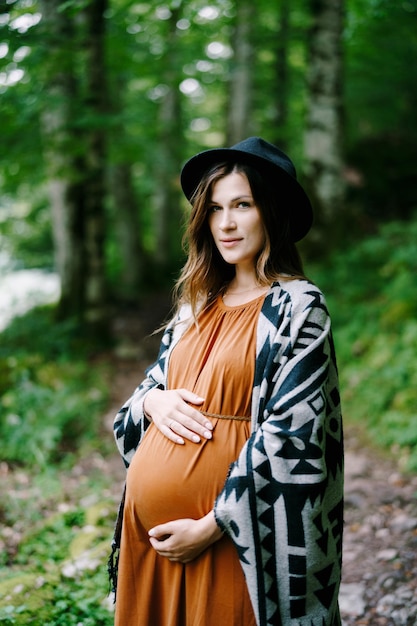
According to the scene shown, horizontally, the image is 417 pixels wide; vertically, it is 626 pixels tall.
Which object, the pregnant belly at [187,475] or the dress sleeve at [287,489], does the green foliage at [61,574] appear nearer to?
the pregnant belly at [187,475]

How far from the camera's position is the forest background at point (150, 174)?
17.3 feet

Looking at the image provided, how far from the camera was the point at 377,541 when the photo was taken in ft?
12.0

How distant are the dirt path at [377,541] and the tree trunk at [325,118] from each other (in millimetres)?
4287

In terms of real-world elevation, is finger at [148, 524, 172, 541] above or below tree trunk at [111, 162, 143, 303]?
below

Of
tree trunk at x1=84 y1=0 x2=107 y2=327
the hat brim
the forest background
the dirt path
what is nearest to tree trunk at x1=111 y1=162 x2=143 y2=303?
the forest background

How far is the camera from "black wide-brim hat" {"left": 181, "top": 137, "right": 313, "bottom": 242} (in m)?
2.02

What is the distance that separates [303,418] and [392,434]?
3.42 metres

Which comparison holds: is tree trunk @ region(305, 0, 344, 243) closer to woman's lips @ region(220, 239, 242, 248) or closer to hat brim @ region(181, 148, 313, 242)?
hat brim @ region(181, 148, 313, 242)

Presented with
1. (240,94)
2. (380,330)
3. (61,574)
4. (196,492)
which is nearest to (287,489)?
(196,492)

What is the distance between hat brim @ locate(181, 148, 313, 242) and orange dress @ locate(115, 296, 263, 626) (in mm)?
366

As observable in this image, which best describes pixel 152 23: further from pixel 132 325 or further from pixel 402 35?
pixel 132 325

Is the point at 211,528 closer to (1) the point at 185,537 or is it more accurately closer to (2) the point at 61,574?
(1) the point at 185,537

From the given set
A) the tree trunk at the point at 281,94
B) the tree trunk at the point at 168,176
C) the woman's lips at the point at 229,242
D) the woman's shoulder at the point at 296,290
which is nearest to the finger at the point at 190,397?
the woman's shoulder at the point at 296,290

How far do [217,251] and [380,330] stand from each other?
462cm
